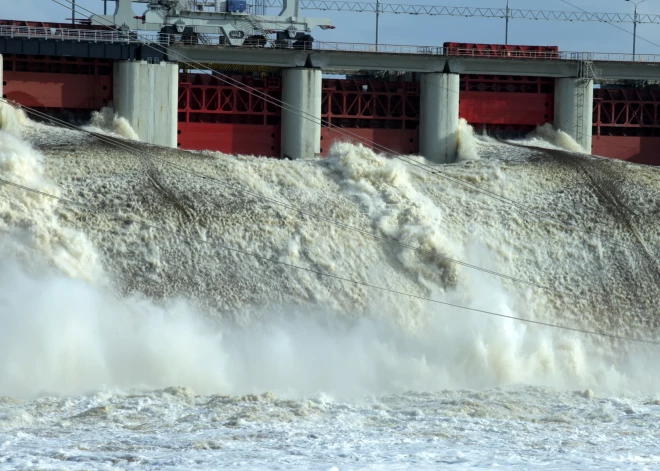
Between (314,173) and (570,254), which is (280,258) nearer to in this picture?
(314,173)

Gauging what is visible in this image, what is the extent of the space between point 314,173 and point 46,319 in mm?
15119

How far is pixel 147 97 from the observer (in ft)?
183

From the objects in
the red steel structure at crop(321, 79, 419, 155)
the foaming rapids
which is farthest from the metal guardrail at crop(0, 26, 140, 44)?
the foaming rapids

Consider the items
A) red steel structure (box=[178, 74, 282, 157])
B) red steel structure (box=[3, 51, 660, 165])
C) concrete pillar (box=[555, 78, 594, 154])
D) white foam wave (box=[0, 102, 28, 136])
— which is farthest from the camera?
concrete pillar (box=[555, 78, 594, 154])

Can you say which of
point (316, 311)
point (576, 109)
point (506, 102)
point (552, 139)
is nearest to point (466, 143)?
point (506, 102)

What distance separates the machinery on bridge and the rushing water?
12.7 metres

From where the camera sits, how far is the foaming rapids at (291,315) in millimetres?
34219

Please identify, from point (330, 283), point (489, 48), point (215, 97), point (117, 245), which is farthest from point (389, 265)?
point (489, 48)

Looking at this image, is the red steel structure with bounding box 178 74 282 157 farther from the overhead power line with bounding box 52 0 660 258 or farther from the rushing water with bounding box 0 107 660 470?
the rushing water with bounding box 0 107 660 470

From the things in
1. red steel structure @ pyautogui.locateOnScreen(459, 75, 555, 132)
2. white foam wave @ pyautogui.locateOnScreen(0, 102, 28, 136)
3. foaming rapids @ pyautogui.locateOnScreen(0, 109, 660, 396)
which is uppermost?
red steel structure @ pyautogui.locateOnScreen(459, 75, 555, 132)

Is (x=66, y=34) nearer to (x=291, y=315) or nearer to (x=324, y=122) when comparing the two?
(x=324, y=122)

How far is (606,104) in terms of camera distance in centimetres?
6631

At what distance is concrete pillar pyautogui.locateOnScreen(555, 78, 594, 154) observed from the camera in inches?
2479

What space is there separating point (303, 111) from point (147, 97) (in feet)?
26.4
